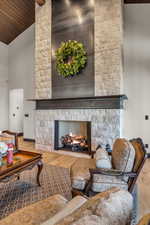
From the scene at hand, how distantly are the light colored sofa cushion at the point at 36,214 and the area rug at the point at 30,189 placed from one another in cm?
84

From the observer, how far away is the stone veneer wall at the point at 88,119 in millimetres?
3857

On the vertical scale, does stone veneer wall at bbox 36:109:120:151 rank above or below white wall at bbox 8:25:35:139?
below

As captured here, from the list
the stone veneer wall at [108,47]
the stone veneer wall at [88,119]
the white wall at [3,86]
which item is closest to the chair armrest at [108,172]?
the stone veneer wall at [88,119]

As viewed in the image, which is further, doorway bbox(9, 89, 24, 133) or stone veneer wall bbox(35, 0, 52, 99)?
doorway bbox(9, 89, 24, 133)

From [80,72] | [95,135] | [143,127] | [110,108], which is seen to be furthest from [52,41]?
[143,127]

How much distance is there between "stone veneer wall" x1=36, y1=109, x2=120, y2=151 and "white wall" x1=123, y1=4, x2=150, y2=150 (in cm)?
80

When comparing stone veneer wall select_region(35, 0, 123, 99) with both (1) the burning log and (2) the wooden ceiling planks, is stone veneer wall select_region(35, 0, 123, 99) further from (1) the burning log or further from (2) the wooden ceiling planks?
(2) the wooden ceiling planks

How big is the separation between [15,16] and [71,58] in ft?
10.3

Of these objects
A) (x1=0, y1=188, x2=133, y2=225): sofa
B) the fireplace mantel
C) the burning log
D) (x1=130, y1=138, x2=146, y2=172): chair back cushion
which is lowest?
the burning log

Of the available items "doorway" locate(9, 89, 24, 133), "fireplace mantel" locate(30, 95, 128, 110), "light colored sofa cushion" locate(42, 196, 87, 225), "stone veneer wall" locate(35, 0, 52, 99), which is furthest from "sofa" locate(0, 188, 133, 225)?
"doorway" locate(9, 89, 24, 133)

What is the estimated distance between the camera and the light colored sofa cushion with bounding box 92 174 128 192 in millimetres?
1953

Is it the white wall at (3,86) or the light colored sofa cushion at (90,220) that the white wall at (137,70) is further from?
the white wall at (3,86)

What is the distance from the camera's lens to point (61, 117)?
464 cm

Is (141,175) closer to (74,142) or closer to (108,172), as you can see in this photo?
(108,172)
